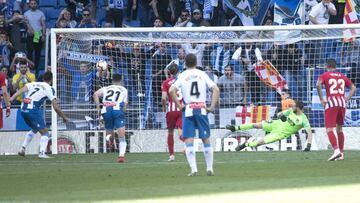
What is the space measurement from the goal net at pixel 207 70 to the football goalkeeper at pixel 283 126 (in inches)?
30.9

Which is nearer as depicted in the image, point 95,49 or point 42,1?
point 95,49

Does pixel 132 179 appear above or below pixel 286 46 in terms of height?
below

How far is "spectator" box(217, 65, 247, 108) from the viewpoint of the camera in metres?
29.2

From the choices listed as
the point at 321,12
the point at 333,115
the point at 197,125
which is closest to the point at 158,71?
the point at 321,12

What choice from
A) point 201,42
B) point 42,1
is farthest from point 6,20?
point 201,42

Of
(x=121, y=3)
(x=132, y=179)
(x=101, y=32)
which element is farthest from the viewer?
A: (x=121, y=3)

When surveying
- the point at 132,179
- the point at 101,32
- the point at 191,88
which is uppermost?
the point at 101,32

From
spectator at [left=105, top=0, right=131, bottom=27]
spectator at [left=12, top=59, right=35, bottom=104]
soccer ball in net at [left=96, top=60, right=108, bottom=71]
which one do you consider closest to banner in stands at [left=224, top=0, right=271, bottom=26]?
spectator at [left=105, top=0, right=131, bottom=27]

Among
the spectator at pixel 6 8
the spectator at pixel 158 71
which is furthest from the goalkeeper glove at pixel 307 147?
the spectator at pixel 6 8

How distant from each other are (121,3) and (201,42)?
4.00 metres

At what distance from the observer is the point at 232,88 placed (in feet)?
96.0

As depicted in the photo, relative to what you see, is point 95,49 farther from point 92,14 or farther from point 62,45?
point 92,14

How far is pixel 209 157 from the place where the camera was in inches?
701

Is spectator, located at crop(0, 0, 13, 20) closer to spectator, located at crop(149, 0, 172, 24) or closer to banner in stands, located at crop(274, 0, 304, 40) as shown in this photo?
spectator, located at crop(149, 0, 172, 24)
